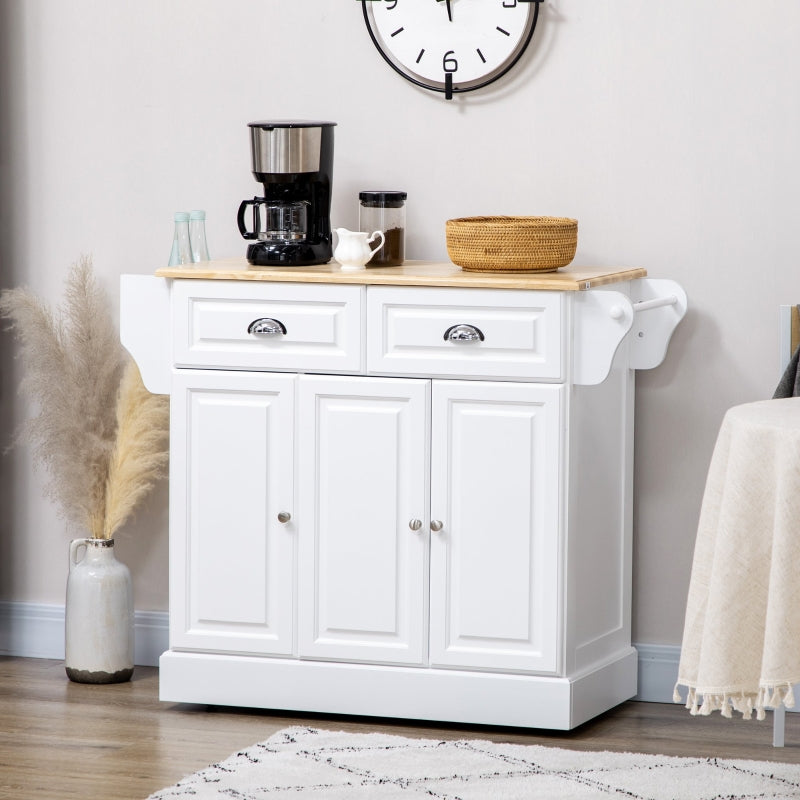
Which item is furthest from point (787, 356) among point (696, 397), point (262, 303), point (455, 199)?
point (262, 303)

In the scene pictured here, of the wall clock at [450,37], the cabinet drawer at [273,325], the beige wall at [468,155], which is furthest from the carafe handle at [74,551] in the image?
the wall clock at [450,37]

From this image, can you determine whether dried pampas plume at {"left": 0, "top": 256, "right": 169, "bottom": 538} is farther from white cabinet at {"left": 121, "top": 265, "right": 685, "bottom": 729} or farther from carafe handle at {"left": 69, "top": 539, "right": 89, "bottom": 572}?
white cabinet at {"left": 121, "top": 265, "right": 685, "bottom": 729}

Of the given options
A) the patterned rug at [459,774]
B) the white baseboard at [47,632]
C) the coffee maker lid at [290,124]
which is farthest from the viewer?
the white baseboard at [47,632]

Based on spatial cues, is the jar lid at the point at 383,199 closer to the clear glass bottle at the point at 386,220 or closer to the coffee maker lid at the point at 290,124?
the clear glass bottle at the point at 386,220

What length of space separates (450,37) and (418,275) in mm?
667

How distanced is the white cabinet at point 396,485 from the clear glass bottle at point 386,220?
127mm

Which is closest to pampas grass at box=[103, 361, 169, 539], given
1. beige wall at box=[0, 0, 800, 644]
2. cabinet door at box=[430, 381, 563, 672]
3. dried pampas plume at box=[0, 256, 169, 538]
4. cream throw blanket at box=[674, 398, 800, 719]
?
dried pampas plume at box=[0, 256, 169, 538]

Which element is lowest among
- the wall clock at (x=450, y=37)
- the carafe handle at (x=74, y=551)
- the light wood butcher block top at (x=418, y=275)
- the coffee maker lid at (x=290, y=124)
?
the carafe handle at (x=74, y=551)

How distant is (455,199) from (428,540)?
33.0 inches

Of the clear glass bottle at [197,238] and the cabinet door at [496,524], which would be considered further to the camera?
the clear glass bottle at [197,238]

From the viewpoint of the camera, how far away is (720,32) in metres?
3.17

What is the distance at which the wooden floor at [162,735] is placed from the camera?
9.06ft

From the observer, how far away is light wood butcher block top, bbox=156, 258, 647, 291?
2.90 m

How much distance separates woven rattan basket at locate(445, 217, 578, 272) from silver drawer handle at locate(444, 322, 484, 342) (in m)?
0.16
